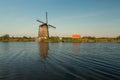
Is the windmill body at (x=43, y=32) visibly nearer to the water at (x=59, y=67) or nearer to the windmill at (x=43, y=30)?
the windmill at (x=43, y=30)

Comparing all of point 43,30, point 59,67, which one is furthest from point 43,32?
point 59,67

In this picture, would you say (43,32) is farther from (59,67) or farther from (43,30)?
(59,67)

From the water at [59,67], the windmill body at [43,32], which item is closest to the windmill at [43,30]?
the windmill body at [43,32]

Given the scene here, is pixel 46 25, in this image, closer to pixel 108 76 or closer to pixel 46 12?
pixel 46 12

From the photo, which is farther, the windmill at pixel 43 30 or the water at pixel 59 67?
the windmill at pixel 43 30

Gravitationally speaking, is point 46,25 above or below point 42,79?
above

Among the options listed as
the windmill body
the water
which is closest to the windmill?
the windmill body

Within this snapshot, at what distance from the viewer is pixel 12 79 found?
37.4 ft

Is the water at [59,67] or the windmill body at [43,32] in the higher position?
the windmill body at [43,32]

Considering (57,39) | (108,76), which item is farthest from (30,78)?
(57,39)

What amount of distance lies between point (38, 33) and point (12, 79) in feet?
260

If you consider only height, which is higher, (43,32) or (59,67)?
(43,32)

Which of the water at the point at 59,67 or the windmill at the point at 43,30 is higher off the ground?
the windmill at the point at 43,30

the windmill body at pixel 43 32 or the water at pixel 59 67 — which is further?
the windmill body at pixel 43 32
